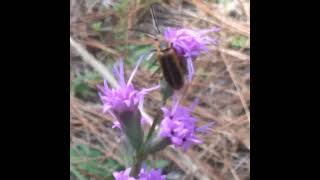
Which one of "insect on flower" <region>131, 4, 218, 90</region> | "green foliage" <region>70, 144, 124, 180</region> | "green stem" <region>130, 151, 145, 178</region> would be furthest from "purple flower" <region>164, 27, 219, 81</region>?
"green foliage" <region>70, 144, 124, 180</region>

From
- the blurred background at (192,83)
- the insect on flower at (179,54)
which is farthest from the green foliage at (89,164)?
the insect on flower at (179,54)

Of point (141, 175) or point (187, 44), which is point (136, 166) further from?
point (187, 44)

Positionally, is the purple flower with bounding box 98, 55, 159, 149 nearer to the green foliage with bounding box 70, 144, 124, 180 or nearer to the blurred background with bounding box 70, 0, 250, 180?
the green foliage with bounding box 70, 144, 124, 180

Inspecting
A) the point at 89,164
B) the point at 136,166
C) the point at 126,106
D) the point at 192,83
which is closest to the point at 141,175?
the point at 136,166

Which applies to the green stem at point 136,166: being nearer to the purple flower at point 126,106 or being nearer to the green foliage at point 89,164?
the purple flower at point 126,106

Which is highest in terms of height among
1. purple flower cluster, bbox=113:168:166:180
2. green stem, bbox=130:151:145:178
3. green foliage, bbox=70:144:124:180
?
green stem, bbox=130:151:145:178
